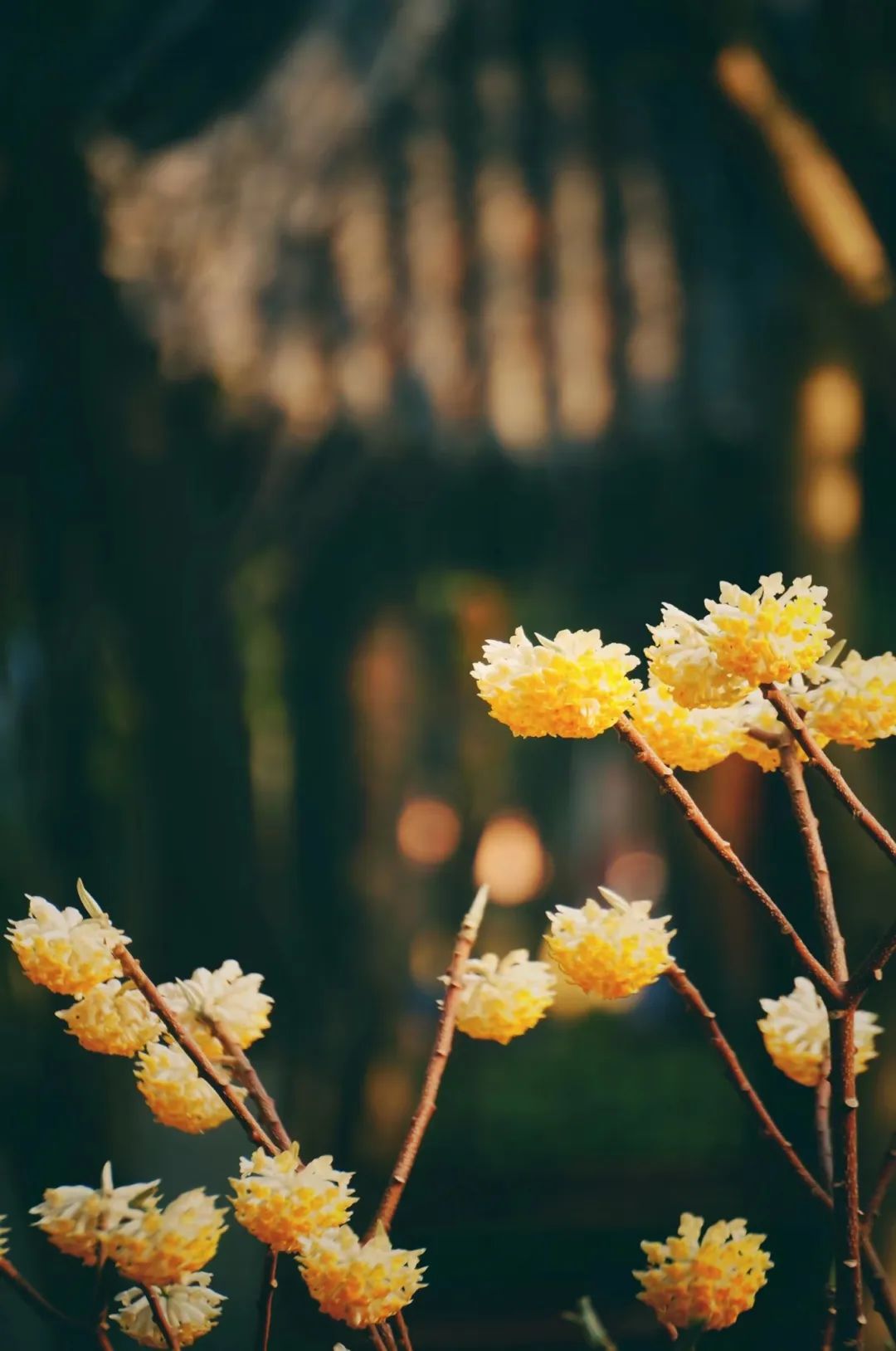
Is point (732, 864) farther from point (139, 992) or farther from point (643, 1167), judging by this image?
point (643, 1167)

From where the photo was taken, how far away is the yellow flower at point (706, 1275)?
58 cm

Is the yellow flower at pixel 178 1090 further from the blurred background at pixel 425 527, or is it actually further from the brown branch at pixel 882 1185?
the blurred background at pixel 425 527

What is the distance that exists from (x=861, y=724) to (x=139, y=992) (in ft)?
1.30

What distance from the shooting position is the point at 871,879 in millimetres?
1344

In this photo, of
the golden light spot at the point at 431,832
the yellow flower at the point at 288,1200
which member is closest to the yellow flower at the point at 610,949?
the yellow flower at the point at 288,1200

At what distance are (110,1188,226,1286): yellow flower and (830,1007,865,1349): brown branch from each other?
12.7 inches

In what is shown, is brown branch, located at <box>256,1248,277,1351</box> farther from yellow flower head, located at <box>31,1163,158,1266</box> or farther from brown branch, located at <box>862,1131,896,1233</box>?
brown branch, located at <box>862,1131,896,1233</box>

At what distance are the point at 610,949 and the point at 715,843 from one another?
76 mm

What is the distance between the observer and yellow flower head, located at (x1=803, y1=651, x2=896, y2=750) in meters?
0.58

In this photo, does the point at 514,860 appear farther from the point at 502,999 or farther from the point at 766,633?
the point at 766,633

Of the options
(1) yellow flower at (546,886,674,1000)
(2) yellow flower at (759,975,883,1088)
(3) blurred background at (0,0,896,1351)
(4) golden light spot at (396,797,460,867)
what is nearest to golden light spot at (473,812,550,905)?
(3) blurred background at (0,0,896,1351)

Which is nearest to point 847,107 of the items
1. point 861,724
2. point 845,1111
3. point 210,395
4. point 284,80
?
point 284,80

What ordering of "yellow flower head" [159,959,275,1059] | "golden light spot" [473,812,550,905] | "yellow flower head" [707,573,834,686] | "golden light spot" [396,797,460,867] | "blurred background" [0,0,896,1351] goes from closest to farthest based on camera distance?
1. "yellow flower head" [707,573,834,686]
2. "yellow flower head" [159,959,275,1059]
3. "blurred background" [0,0,896,1351]
4. "golden light spot" [396,797,460,867]
5. "golden light spot" [473,812,550,905]

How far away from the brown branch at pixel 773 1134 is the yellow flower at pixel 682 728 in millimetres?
118
